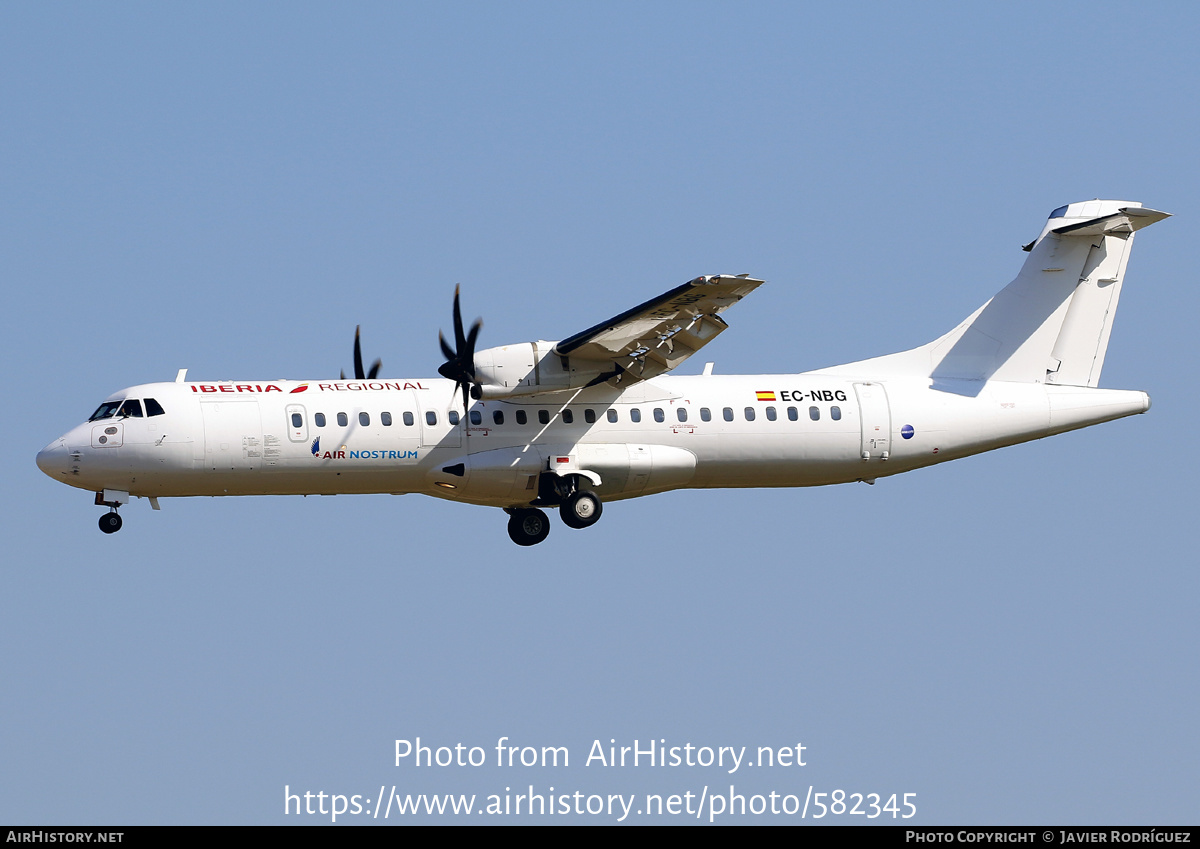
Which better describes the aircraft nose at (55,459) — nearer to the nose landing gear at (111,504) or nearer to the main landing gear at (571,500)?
the nose landing gear at (111,504)

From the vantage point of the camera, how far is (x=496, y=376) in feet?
95.5

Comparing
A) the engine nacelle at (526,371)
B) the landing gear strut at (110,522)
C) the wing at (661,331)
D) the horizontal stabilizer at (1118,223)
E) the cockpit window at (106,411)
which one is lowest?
the landing gear strut at (110,522)

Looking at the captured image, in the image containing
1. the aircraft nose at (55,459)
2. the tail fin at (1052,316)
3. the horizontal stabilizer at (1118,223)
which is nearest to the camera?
the aircraft nose at (55,459)

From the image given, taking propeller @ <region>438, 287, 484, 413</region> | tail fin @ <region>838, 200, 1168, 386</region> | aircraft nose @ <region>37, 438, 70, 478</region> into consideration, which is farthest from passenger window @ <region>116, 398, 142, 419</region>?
tail fin @ <region>838, 200, 1168, 386</region>

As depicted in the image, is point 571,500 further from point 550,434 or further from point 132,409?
point 132,409

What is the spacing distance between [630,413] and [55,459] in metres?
10.4

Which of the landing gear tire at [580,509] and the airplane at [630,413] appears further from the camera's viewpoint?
the landing gear tire at [580,509]

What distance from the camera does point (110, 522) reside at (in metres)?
29.2

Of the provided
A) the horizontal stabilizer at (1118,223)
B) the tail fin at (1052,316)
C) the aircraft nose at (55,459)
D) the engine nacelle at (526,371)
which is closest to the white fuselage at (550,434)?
the aircraft nose at (55,459)

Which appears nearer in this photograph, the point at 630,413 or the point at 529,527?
the point at 630,413

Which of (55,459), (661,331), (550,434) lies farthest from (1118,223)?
(55,459)

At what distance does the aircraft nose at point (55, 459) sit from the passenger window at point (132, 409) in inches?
45.5

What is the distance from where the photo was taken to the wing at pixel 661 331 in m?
27.5

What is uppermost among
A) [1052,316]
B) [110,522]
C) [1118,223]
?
[1118,223]
